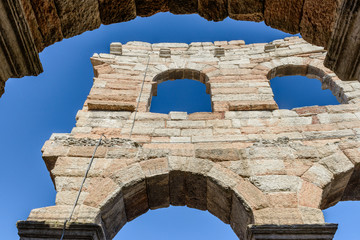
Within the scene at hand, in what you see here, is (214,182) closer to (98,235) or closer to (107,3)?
(98,235)

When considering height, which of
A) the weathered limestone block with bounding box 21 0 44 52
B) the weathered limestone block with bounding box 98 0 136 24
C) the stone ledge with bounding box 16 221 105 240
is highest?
the weathered limestone block with bounding box 98 0 136 24

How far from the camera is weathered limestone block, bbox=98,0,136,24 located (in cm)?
352

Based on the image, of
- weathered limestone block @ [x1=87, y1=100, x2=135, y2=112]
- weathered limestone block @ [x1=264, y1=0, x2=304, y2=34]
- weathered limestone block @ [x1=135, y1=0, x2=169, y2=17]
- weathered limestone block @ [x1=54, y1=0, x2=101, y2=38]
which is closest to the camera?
weathered limestone block @ [x1=54, y1=0, x2=101, y2=38]

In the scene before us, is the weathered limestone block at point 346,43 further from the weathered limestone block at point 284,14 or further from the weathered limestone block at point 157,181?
the weathered limestone block at point 157,181

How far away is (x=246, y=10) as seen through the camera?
3.53 metres

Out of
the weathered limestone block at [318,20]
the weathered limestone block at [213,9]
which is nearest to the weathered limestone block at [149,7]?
the weathered limestone block at [213,9]

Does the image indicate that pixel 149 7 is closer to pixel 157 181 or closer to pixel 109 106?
pixel 157 181

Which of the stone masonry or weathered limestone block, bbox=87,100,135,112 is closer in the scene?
the stone masonry

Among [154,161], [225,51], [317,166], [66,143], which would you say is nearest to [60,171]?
[66,143]

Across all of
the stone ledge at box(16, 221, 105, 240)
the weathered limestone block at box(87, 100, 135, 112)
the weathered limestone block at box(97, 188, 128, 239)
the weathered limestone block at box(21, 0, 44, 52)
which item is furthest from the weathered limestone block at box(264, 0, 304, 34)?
the weathered limestone block at box(87, 100, 135, 112)

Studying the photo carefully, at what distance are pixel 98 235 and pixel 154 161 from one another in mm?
1352

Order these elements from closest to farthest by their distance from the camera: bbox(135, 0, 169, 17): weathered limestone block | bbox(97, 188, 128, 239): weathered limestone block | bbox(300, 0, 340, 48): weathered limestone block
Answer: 1. bbox(300, 0, 340, 48): weathered limestone block
2. bbox(135, 0, 169, 17): weathered limestone block
3. bbox(97, 188, 128, 239): weathered limestone block

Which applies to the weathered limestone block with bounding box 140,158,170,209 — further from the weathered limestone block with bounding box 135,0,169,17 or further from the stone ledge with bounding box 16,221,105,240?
the weathered limestone block with bounding box 135,0,169,17

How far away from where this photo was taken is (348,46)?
2.69 metres
